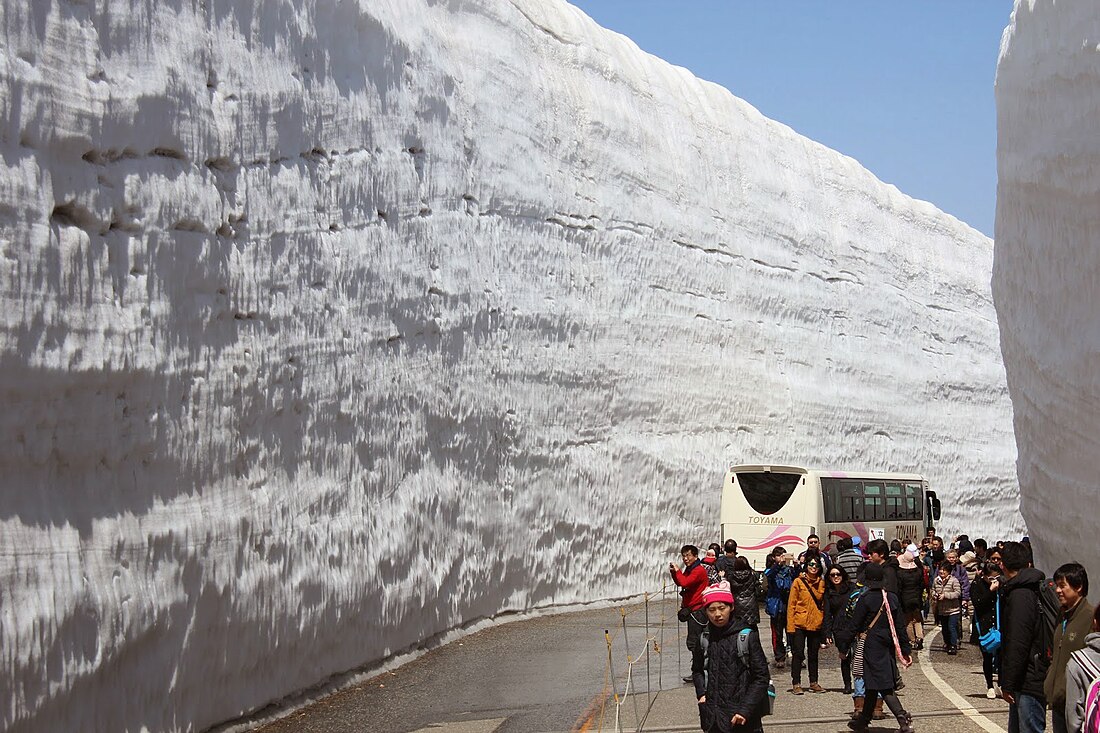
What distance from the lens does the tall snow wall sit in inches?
327

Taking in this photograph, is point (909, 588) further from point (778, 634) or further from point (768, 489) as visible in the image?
point (768, 489)

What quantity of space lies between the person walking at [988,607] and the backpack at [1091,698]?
565 cm

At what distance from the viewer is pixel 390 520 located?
553 inches

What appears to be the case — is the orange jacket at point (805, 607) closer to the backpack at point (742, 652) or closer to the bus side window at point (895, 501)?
the backpack at point (742, 652)

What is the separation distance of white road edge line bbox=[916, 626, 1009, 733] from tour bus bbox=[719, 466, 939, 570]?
620 cm

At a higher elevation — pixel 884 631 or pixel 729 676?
pixel 729 676

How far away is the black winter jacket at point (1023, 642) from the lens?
750cm

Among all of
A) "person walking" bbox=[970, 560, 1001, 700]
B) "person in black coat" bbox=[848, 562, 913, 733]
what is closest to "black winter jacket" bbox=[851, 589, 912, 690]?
"person in black coat" bbox=[848, 562, 913, 733]

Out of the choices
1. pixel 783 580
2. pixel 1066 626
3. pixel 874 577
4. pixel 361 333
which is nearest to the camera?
pixel 1066 626

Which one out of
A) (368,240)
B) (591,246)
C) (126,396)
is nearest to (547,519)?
(591,246)

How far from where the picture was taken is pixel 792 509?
22.3m

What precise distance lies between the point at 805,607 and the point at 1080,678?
695cm

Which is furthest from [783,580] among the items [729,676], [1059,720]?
[729,676]

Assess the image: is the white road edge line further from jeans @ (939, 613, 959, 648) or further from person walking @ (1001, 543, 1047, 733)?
person walking @ (1001, 543, 1047, 733)
